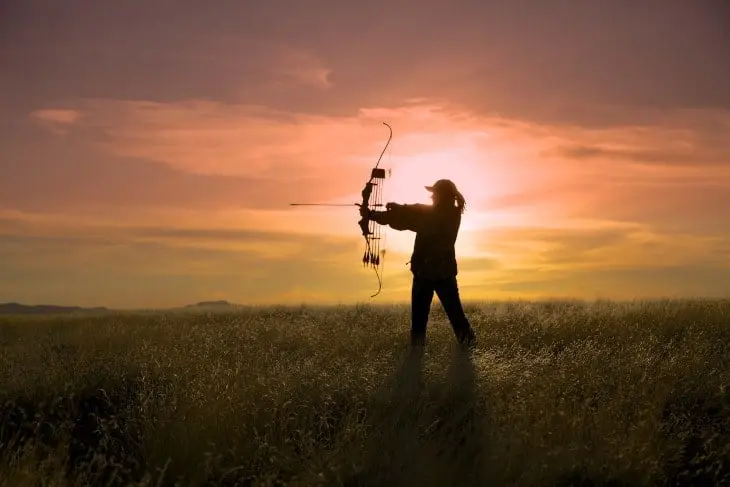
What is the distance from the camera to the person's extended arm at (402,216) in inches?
393

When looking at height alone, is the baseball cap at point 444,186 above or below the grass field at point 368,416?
above

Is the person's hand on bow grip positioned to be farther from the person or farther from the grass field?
the grass field

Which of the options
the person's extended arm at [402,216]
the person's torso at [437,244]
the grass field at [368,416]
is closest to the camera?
the grass field at [368,416]

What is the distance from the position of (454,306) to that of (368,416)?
4.08 m

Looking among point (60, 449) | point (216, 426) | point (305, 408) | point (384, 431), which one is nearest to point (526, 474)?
point (384, 431)

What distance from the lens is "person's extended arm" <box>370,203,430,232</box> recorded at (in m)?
9.98

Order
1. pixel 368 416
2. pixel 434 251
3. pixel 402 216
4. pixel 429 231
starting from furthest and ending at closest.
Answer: pixel 402 216 < pixel 429 231 < pixel 434 251 < pixel 368 416

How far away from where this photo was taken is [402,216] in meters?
10.0

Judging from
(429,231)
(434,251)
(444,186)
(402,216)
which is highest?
(444,186)

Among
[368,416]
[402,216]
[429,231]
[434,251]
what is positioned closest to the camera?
[368,416]

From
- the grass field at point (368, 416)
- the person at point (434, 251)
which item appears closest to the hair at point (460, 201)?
the person at point (434, 251)

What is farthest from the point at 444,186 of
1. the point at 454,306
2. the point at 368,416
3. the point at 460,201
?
the point at 368,416

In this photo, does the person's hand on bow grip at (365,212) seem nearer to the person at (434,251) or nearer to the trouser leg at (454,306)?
the person at (434,251)

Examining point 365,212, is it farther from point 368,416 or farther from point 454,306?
point 368,416
